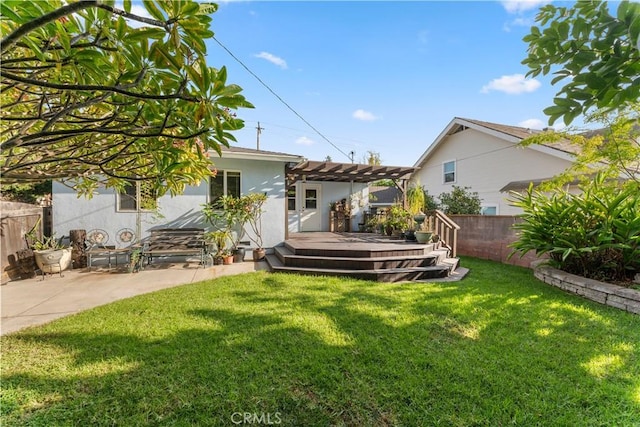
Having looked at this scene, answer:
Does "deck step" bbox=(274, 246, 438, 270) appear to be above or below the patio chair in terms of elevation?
below

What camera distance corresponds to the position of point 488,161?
11.9m

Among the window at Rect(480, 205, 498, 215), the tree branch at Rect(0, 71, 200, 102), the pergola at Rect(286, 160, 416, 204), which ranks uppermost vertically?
the pergola at Rect(286, 160, 416, 204)

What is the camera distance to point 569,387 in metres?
2.27

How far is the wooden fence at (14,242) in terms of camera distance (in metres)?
5.49

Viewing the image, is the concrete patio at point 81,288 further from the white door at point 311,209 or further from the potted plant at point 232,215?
the white door at point 311,209

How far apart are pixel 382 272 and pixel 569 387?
11.8 feet

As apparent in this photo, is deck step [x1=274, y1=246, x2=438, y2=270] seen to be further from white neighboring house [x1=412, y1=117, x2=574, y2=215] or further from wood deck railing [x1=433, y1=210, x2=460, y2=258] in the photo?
white neighboring house [x1=412, y1=117, x2=574, y2=215]

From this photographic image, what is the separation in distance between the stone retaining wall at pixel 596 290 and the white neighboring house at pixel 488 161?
5.42 m

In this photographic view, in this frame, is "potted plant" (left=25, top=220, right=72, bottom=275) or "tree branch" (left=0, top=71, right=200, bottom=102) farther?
Result: "potted plant" (left=25, top=220, right=72, bottom=275)

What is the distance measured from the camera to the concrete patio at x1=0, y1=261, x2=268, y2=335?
3.82m

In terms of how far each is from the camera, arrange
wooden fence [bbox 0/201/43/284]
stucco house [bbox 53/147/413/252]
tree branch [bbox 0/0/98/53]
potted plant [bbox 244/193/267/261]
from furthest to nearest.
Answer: potted plant [bbox 244/193/267/261] → stucco house [bbox 53/147/413/252] → wooden fence [bbox 0/201/43/284] → tree branch [bbox 0/0/98/53]

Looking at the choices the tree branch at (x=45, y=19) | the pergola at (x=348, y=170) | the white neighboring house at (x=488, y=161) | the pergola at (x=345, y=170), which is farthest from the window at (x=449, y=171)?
the tree branch at (x=45, y=19)

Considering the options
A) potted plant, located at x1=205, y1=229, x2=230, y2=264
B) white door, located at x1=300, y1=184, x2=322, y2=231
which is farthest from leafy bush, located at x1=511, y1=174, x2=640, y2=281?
white door, located at x1=300, y1=184, x2=322, y2=231

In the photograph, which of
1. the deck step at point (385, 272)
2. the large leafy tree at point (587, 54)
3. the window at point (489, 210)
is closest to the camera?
the large leafy tree at point (587, 54)
